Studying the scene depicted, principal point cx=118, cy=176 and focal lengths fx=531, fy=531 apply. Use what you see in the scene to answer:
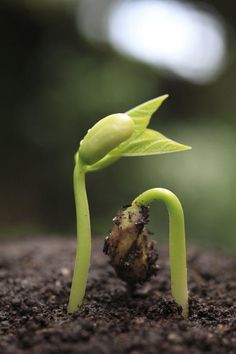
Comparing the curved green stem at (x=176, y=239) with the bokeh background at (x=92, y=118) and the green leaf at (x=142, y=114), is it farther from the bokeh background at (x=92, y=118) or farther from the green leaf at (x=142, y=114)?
the bokeh background at (x=92, y=118)

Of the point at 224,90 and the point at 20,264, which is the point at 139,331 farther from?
the point at 224,90

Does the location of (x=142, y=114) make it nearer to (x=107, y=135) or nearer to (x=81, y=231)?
(x=107, y=135)

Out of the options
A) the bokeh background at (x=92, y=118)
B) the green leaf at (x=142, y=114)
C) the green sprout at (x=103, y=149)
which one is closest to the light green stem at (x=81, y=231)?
the green sprout at (x=103, y=149)

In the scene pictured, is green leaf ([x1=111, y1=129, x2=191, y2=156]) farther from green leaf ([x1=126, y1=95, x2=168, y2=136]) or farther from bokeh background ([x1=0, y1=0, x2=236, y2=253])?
bokeh background ([x1=0, y1=0, x2=236, y2=253])

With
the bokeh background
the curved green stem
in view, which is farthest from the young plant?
the bokeh background

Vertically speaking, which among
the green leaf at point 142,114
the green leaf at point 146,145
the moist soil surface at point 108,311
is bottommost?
the moist soil surface at point 108,311

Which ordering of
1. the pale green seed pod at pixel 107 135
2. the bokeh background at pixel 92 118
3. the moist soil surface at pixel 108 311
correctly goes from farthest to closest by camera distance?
the bokeh background at pixel 92 118 → the pale green seed pod at pixel 107 135 → the moist soil surface at pixel 108 311
